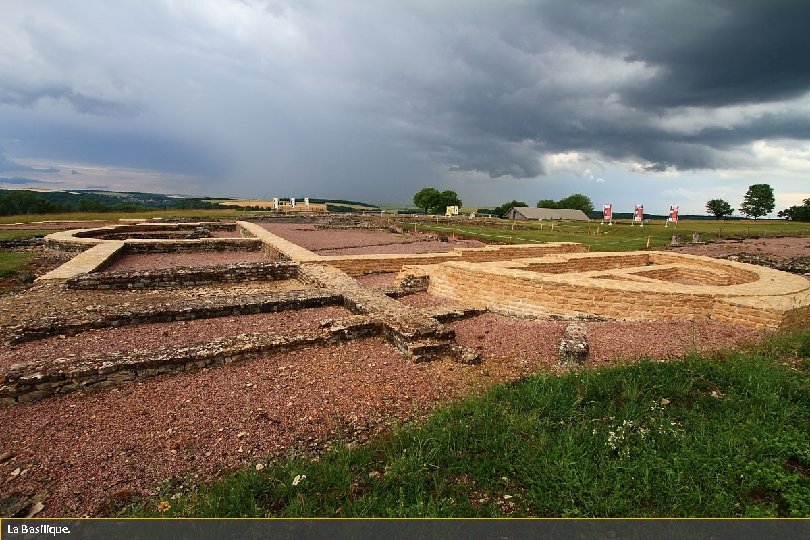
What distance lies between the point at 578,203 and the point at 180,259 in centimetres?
10887

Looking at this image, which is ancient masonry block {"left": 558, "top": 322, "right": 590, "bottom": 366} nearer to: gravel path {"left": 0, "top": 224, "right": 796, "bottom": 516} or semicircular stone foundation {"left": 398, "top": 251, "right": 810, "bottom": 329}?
gravel path {"left": 0, "top": 224, "right": 796, "bottom": 516}

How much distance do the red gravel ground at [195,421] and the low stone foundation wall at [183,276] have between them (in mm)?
6688

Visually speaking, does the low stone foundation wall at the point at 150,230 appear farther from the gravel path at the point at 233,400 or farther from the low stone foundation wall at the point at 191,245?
the gravel path at the point at 233,400

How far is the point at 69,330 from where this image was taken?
695 cm

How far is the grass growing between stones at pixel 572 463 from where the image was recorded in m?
2.79

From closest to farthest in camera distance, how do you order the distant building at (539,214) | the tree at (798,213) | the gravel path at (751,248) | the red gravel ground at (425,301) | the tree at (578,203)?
the red gravel ground at (425,301) → the gravel path at (751,248) → the tree at (798,213) → the distant building at (539,214) → the tree at (578,203)

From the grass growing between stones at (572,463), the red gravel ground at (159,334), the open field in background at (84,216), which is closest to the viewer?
the grass growing between stones at (572,463)

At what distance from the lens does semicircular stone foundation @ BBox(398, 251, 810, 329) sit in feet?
24.4

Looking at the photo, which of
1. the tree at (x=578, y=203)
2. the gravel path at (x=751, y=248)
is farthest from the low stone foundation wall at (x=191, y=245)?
the tree at (x=578, y=203)

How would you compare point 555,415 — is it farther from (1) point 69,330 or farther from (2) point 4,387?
(1) point 69,330

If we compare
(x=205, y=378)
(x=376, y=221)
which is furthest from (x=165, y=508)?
(x=376, y=221)

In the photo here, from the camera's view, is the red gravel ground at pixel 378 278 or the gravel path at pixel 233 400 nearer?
the gravel path at pixel 233 400

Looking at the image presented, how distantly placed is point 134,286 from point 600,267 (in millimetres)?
14500

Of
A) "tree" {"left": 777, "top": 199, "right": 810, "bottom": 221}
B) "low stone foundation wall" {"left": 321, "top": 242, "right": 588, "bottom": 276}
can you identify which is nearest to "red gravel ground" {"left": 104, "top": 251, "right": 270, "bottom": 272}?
"low stone foundation wall" {"left": 321, "top": 242, "right": 588, "bottom": 276}
